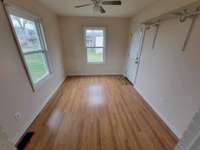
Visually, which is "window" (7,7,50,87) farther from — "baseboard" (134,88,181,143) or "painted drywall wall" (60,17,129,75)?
"baseboard" (134,88,181,143)

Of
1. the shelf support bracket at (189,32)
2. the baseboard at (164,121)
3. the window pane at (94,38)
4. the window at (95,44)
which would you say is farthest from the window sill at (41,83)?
the shelf support bracket at (189,32)

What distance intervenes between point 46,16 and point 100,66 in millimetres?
A: 2605

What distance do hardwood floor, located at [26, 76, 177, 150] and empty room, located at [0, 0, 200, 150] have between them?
0.02 m

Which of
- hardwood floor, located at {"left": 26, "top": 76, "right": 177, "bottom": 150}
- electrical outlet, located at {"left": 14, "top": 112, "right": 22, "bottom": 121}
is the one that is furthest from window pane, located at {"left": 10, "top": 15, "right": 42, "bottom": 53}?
hardwood floor, located at {"left": 26, "top": 76, "right": 177, "bottom": 150}

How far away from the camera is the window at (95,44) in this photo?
3.96m

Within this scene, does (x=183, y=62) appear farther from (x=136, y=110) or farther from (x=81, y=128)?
(x=81, y=128)

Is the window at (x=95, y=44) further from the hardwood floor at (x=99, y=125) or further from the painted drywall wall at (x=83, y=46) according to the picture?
the hardwood floor at (x=99, y=125)

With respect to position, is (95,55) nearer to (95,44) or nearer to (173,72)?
(95,44)

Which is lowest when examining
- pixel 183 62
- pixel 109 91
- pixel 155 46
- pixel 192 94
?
pixel 109 91

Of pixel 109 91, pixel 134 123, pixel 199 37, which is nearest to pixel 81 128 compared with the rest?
pixel 134 123

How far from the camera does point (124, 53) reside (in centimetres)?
436

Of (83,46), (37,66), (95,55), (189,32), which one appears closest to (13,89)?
(37,66)

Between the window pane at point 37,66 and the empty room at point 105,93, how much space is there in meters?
0.02

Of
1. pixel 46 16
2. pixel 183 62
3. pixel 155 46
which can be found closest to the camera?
pixel 183 62
